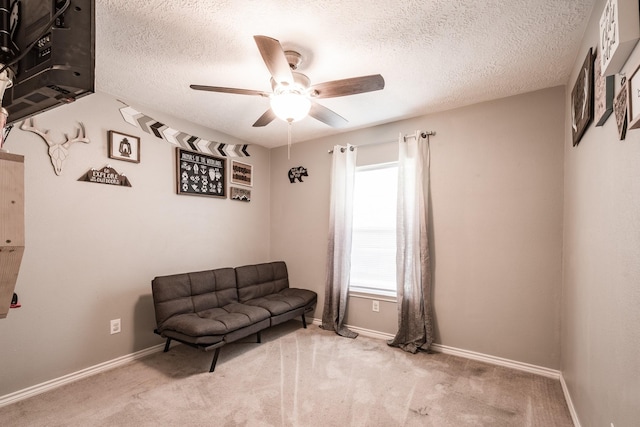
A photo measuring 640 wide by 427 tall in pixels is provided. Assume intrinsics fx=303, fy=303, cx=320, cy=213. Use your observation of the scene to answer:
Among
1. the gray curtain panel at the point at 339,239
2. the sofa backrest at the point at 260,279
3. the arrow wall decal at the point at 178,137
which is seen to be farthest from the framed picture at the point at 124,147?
the gray curtain panel at the point at 339,239

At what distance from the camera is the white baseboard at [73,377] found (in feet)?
7.13

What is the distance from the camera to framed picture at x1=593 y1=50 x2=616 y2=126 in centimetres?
138

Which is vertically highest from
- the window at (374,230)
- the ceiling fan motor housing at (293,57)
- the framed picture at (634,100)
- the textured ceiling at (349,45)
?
→ the textured ceiling at (349,45)

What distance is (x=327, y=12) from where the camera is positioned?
1750 millimetres

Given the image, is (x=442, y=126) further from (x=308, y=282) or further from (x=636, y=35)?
(x=308, y=282)

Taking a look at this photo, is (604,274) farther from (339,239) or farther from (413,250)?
(339,239)

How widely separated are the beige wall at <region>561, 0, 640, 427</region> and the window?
1.63 metres

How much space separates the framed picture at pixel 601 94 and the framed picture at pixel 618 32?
0.43ft

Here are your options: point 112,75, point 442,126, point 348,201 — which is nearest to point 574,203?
point 442,126

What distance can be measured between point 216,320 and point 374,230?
1984mm

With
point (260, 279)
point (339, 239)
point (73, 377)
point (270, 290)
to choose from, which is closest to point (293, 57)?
point (339, 239)

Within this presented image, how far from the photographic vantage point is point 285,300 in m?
3.49

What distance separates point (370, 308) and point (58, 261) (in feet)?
9.90

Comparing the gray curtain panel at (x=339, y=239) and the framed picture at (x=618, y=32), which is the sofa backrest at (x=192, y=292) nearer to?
the gray curtain panel at (x=339, y=239)
